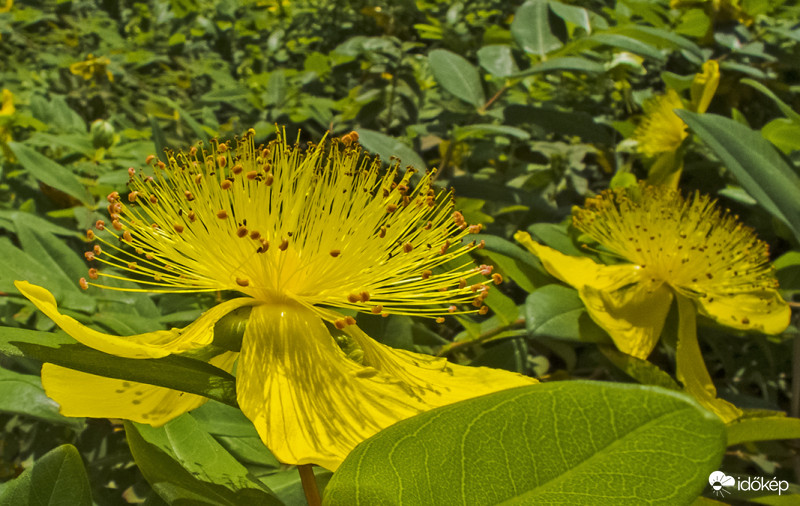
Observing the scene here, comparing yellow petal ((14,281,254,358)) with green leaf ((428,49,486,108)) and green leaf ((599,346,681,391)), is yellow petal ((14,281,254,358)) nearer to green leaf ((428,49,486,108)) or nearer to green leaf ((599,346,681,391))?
green leaf ((599,346,681,391))

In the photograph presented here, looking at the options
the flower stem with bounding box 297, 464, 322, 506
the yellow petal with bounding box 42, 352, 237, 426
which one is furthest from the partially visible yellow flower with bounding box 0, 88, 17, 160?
the flower stem with bounding box 297, 464, 322, 506

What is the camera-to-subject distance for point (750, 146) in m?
0.99

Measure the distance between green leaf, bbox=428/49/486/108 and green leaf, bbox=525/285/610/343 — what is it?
21.4 inches

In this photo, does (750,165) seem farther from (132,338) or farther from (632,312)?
(132,338)

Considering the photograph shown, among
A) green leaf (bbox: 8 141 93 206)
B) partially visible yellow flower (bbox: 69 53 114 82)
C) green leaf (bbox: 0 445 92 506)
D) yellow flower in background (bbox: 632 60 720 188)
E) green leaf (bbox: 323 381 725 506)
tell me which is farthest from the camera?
partially visible yellow flower (bbox: 69 53 114 82)

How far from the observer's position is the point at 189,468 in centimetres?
58

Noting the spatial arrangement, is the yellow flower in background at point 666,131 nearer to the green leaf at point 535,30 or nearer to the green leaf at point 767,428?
the green leaf at point 535,30

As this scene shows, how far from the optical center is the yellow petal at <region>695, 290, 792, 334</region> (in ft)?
3.49

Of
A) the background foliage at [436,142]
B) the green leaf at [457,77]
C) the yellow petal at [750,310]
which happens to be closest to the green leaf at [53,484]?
the background foliage at [436,142]

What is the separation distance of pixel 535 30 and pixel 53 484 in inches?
51.1

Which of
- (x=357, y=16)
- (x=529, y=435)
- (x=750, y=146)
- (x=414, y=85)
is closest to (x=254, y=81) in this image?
(x=414, y=85)

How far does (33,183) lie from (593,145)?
5.06 ft

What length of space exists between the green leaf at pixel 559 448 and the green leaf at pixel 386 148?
87cm

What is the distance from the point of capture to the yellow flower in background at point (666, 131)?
1.37 metres
